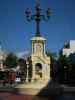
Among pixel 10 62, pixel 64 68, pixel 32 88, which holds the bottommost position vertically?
pixel 32 88

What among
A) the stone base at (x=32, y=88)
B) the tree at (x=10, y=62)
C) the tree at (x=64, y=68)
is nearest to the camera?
the stone base at (x=32, y=88)

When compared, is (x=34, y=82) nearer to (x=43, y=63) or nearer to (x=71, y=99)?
(x=43, y=63)

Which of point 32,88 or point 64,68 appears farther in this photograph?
point 64,68

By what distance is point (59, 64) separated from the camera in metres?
77.1

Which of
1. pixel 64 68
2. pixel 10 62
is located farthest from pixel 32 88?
pixel 10 62

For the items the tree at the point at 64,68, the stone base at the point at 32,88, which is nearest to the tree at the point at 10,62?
the tree at the point at 64,68

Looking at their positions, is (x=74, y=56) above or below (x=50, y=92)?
above

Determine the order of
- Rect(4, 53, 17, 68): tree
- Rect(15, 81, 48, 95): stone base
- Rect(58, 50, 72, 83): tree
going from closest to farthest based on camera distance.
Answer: Rect(15, 81, 48, 95): stone base, Rect(58, 50, 72, 83): tree, Rect(4, 53, 17, 68): tree

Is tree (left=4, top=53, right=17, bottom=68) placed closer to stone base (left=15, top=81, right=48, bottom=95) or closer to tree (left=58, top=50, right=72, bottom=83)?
tree (left=58, top=50, right=72, bottom=83)

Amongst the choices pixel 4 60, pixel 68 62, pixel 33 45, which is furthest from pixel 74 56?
pixel 33 45

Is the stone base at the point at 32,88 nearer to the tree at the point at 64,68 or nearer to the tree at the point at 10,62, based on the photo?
the tree at the point at 64,68

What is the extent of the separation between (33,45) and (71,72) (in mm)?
39923

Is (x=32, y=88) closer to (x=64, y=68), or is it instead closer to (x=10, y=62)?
(x=64, y=68)

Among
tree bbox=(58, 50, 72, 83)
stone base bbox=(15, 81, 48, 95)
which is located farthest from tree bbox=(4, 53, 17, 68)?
stone base bbox=(15, 81, 48, 95)
